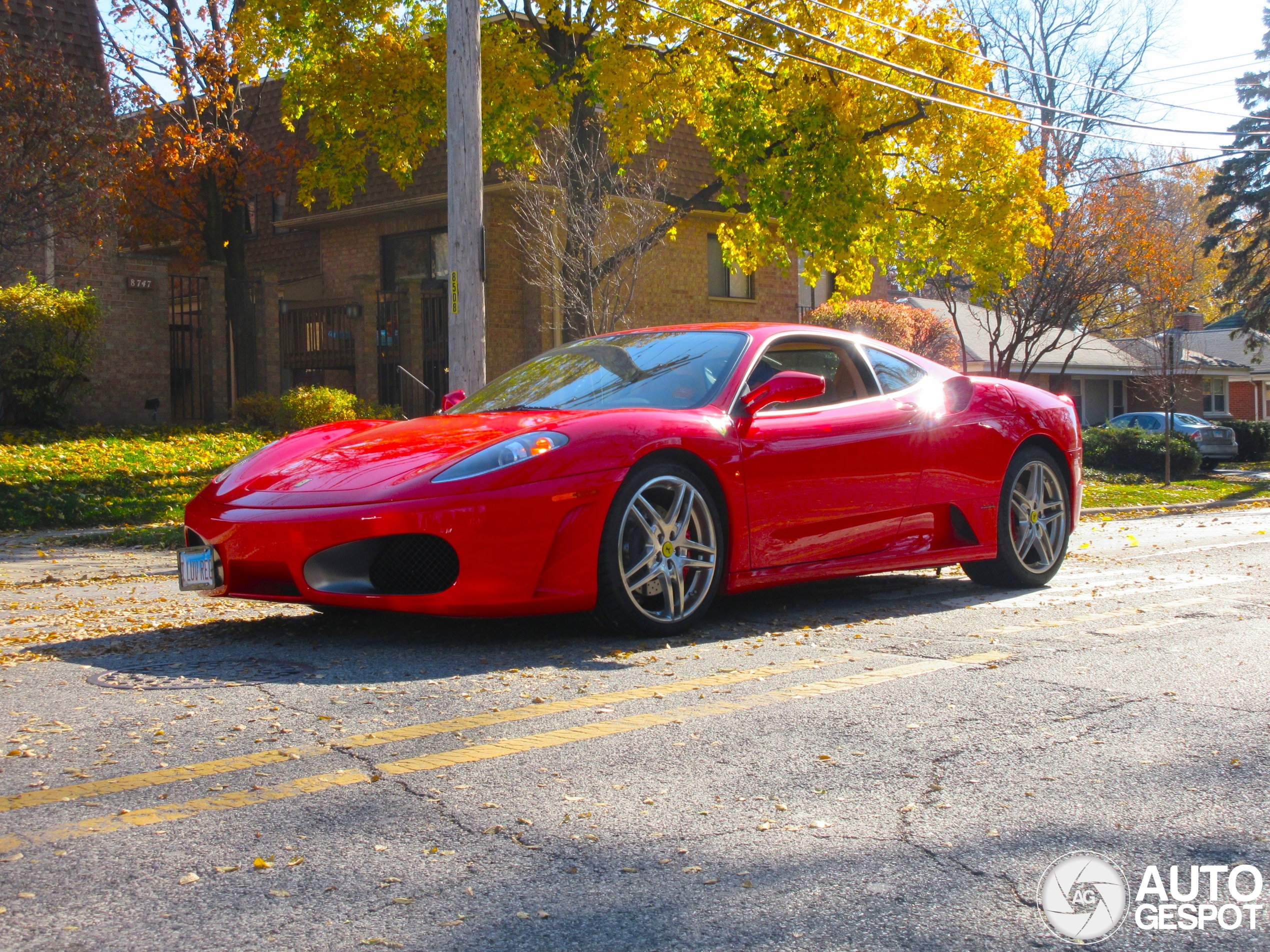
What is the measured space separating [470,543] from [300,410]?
12439mm

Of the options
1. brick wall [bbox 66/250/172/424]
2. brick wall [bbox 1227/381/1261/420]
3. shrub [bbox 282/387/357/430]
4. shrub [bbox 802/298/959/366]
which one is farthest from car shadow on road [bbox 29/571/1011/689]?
brick wall [bbox 1227/381/1261/420]

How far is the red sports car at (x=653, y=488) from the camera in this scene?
195 inches

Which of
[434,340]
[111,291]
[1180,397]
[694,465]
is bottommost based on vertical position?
[694,465]

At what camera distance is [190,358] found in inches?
776

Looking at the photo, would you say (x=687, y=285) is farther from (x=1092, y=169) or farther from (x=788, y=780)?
(x=788, y=780)

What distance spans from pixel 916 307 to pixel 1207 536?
91.8ft

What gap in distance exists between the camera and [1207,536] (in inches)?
443

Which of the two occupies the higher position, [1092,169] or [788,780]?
[1092,169]

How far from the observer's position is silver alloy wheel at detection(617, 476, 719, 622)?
5320 millimetres

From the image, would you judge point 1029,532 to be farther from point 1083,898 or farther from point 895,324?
point 895,324

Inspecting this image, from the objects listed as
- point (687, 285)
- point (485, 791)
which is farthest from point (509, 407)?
point (687, 285)

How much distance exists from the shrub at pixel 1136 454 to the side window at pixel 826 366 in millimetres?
20111

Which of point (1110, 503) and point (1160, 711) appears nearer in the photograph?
point (1160, 711)

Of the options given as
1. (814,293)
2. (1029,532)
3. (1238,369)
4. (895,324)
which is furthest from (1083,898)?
(1238,369)
